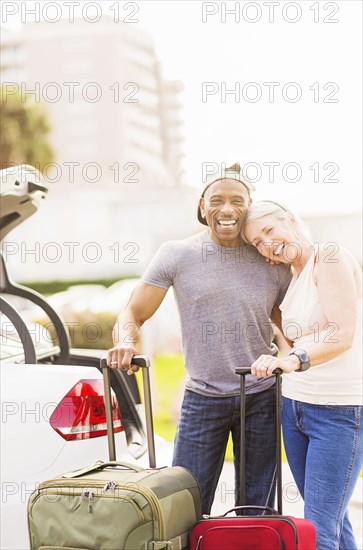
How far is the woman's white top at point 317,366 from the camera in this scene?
2.91 m

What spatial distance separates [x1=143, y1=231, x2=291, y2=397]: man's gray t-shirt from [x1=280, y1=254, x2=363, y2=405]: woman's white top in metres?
0.13

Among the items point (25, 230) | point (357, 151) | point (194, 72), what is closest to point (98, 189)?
point (25, 230)

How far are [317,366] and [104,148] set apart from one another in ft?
174

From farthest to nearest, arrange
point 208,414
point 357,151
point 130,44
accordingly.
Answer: point 130,44
point 357,151
point 208,414

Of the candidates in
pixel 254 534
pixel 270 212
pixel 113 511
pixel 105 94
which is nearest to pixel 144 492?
pixel 113 511

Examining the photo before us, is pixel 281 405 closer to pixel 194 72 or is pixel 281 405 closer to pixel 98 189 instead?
pixel 194 72

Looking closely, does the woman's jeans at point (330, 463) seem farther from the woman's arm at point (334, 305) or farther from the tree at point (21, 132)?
the tree at point (21, 132)

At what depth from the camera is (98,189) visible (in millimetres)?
39344

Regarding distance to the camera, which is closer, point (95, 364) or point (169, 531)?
point (169, 531)

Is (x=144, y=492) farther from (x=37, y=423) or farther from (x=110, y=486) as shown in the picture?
(x=37, y=423)

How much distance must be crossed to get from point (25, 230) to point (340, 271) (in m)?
32.0

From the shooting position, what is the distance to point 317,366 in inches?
117

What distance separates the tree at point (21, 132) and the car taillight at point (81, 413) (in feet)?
70.9

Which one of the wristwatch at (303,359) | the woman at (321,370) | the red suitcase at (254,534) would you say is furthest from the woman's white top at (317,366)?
the red suitcase at (254,534)
